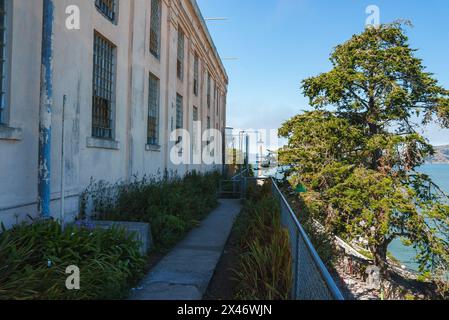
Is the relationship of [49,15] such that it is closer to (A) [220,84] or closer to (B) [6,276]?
(B) [6,276]

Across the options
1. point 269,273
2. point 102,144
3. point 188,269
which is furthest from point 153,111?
point 269,273

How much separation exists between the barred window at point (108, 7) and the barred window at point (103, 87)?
576 mm

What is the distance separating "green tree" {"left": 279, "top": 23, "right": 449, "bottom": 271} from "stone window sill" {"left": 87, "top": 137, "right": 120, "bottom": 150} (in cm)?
1017

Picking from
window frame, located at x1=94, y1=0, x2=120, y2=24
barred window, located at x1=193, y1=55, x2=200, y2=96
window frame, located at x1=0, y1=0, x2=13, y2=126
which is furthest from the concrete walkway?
barred window, located at x1=193, y1=55, x2=200, y2=96

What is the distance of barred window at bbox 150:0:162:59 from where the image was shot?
37.5 ft

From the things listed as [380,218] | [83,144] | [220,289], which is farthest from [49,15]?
[380,218]

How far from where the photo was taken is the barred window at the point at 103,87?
7.78m

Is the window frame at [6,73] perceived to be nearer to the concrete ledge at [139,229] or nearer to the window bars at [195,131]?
the concrete ledge at [139,229]

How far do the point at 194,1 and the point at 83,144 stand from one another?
454 inches

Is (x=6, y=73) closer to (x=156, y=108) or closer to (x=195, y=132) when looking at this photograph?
(x=156, y=108)

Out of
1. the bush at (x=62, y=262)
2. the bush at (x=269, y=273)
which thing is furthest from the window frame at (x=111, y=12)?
the bush at (x=269, y=273)

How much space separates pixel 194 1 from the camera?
53.8 ft

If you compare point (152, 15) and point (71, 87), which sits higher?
point (152, 15)

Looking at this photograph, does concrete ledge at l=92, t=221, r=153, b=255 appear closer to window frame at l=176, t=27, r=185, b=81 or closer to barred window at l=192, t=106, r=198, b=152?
window frame at l=176, t=27, r=185, b=81
